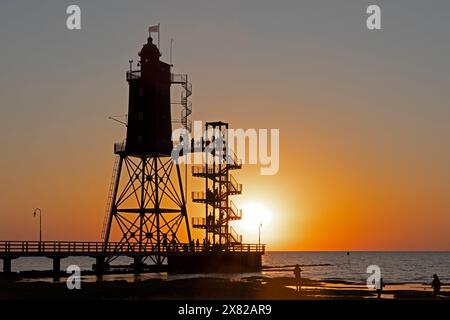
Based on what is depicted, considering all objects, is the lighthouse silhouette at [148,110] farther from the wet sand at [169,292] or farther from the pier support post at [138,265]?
the wet sand at [169,292]

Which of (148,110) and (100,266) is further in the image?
(148,110)

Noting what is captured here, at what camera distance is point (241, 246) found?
315 feet

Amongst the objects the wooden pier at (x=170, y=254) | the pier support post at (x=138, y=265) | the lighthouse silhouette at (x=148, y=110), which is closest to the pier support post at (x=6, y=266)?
the wooden pier at (x=170, y=254)

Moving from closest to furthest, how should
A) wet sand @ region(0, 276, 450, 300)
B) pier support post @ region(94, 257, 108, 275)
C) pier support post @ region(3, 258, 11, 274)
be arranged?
wet sand @ region(0, 276, 450, 300) < pier support post @ region(3, 258, 11, 274) < pier support post @ region(94, 257, 108, 275)

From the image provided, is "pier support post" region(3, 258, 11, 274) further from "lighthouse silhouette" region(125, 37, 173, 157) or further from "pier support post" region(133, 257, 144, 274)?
"lighthouse silhouette" region(125, 37, 173, 157)

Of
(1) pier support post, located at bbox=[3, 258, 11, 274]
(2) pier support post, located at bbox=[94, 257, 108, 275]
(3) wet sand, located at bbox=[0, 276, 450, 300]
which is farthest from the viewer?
(2) pier support post, located at bbox=[94, 257, 108, 275]

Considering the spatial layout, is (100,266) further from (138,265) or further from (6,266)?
(6,266)

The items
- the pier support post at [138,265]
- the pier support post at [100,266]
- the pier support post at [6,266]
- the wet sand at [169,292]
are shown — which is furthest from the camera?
the pier support post at [138,265]

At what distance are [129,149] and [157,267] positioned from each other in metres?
13.6

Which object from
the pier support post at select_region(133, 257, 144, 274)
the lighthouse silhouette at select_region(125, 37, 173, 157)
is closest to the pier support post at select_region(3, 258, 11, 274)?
the pier support post at select_region(133, 257, 144, 274)

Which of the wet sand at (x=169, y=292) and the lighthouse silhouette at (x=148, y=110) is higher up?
the lighthouse silhouette at (x=148, y=110)

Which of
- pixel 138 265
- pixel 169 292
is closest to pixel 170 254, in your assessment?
pixel 138 265

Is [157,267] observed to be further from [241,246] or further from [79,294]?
[79,294]
